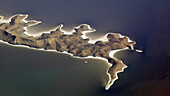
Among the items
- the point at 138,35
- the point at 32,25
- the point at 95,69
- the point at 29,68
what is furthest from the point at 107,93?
the point at 32,25

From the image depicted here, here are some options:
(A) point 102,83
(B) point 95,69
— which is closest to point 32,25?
(B) point 95,69

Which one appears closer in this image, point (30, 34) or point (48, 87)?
point (48, 87)

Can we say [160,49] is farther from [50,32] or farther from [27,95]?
[27,95]

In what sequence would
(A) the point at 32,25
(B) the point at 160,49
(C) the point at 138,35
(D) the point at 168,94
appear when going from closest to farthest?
(D) the point at 168,94 → (B) the point at 160,49 → (C) the point at 138,35 → (A) the point at 32,25

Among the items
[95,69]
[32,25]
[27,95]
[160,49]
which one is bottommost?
[27,95]

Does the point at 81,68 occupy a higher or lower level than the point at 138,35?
lower

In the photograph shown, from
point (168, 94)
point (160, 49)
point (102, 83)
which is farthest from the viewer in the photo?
point (160, 49)
